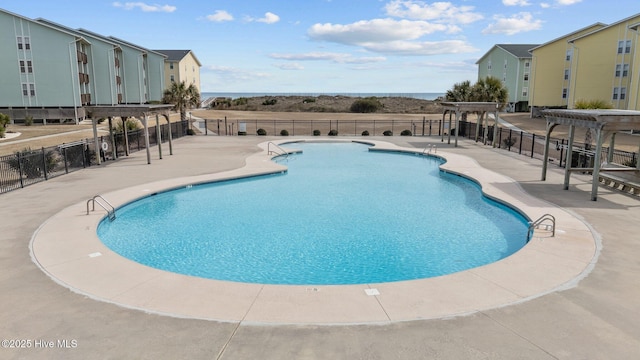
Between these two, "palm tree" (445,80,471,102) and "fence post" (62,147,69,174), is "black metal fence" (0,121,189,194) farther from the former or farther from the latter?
"palm tree" (445,80,471,102)

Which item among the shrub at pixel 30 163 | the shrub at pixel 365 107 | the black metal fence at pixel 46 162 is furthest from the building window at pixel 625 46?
the shrub at pixel 30 163

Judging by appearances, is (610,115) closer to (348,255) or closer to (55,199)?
(348,255)

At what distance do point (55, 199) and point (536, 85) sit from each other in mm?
66232

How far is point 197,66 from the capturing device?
9938 centimetres

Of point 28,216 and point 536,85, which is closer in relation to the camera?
point 28,216

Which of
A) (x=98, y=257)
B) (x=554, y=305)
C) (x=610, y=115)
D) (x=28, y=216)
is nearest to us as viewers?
(x=554, y=305)

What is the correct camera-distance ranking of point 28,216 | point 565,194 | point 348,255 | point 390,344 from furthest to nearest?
point 565,194, point 28,216, point 348,255, point 390,344

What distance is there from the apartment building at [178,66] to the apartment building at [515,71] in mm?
57285

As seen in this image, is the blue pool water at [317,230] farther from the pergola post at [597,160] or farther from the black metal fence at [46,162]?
the black metal fence at [46,162]

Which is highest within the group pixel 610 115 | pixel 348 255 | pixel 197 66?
pixel 197 66

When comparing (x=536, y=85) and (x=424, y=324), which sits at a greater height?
(x=536, y=85)

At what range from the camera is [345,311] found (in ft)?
26.9

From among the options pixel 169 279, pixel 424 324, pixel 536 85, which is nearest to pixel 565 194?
pixel 424 324

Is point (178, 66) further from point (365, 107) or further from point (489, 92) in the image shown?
point (489, 92)
